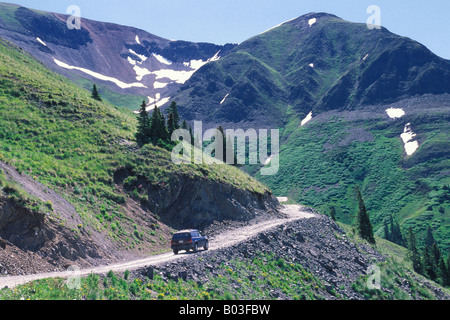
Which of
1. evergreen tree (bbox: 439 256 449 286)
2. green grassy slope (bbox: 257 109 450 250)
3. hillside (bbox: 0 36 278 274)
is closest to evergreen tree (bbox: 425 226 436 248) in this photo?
green grassy slope (bbox: 257 109 450 250)

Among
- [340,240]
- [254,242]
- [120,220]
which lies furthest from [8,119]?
[340,240]

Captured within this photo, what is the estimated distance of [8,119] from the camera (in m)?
37.9

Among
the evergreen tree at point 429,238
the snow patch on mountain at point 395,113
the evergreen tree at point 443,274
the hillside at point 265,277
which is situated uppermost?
the snow patch on mountain at point 395,113

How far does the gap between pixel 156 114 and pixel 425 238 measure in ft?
273

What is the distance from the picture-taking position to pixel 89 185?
103 ft

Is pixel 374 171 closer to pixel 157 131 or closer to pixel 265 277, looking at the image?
pixel 157 131

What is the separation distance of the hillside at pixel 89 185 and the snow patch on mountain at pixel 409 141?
392 ft

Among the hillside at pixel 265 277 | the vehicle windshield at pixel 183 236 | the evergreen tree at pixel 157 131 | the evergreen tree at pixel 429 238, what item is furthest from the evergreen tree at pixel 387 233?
the vehicle windshield at pixel 183 236

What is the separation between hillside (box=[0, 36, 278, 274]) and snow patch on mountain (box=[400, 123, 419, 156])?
392ft

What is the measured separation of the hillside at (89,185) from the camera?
20906 millimetres

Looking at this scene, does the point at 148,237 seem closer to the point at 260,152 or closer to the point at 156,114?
the point at 156,114

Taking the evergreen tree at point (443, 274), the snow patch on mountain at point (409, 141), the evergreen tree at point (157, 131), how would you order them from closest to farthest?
the evergreen tree at point (157, 131)
the evergreen tree at point (443, 274)
the snow patch on mountain at point (409, 141)

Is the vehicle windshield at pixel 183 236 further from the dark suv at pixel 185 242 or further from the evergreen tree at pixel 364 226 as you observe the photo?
the evergreen tree at pixel 364 226

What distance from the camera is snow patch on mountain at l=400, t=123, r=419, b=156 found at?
485 feet
